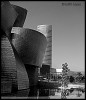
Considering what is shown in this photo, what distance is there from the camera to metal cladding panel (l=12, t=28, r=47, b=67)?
2381 cm

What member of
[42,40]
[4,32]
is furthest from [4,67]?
[42,40]

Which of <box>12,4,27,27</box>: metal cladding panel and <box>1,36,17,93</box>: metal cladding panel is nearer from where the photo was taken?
<box>1,36,17,93</box>: metal cladding panel

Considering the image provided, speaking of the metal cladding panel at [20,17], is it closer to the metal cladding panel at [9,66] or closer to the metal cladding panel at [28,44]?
the metal cladding panel at [28,44]

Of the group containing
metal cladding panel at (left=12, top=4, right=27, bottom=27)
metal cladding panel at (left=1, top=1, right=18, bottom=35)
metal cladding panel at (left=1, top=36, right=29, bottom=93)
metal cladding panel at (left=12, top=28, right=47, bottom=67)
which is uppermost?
metal cladding panel at (left=12, top=4, right=27, bottom=27)

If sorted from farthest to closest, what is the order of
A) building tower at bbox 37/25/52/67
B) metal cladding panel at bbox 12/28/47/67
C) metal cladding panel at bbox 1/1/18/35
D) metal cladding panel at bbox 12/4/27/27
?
building tower at bbox 37/25/52/67 < metal cladding panel at bbox 12/4/27/27 < metal cladding panel at bbox 12/28/47/67 < metal cladding panel at bbox 1/1/18/35

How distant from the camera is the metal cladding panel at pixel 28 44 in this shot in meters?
23.8

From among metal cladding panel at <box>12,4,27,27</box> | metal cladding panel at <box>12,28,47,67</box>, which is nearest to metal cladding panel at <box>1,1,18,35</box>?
metal cladding panel at <box>12,28,47,67</box>

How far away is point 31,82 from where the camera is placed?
91.5ft

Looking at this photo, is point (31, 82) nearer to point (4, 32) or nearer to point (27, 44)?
point (27, 44)

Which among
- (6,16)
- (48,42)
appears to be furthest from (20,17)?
(48,42)

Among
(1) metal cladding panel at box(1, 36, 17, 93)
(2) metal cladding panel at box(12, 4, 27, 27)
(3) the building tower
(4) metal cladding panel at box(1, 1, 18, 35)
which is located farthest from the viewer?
(3) the building tower

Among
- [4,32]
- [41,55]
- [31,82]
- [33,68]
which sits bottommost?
[31,82]

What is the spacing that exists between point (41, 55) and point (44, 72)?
121 feet

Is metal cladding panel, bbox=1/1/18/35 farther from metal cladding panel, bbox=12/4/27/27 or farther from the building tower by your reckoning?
the building tower
